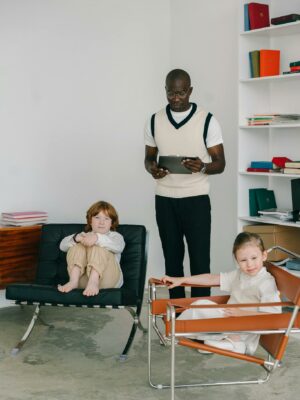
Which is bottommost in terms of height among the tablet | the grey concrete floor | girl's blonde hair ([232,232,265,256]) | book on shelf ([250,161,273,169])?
the grey concrete floor

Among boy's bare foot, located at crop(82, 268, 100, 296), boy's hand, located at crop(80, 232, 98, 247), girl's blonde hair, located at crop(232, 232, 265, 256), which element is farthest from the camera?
boy's hand, located at crop(80, 232, 98, 247)

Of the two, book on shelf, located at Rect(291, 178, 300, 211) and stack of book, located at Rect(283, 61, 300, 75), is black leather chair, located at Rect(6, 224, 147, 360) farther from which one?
stack of book, located at Rect(283, 61, 300, 75)

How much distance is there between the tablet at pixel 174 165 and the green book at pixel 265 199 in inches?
45.6

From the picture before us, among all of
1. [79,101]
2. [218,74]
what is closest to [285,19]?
[218,74]

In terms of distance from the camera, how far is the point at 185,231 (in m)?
4.41

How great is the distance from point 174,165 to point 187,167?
10 cm

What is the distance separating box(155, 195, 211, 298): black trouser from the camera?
14.2 feet

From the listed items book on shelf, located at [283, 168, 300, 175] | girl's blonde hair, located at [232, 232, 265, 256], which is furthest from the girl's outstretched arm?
book on shelf, located at [283, 168, 300, 175]

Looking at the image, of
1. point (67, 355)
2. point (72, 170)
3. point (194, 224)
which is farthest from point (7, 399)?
point (72, 170)

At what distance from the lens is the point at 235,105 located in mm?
5508

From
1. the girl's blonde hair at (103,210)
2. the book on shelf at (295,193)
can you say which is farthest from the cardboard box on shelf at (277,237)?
the girl's blonde hair at (103,210)

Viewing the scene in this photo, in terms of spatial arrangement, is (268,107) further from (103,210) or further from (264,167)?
(103,210)

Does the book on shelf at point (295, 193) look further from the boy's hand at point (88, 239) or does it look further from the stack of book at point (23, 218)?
the stack of book at point (23, 218)

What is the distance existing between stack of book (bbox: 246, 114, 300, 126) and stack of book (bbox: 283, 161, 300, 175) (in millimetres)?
287
